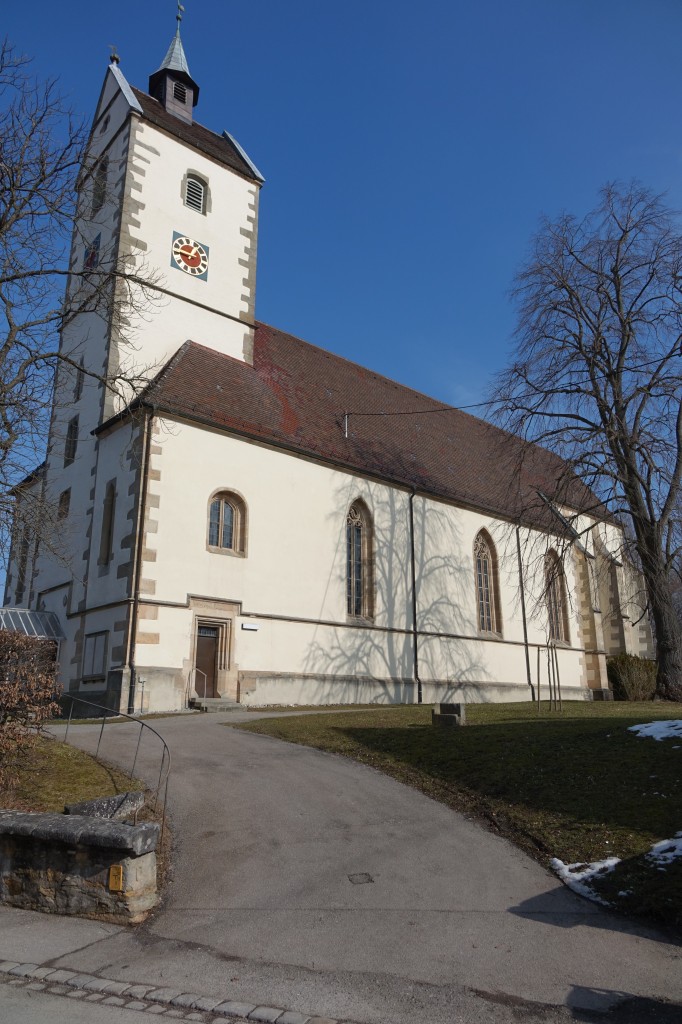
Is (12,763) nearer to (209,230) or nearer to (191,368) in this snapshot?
(191,368)

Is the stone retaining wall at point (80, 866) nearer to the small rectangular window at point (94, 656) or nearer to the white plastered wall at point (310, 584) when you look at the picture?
the white plastered wall at point (310, 584)

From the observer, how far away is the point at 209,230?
25281 millimetres

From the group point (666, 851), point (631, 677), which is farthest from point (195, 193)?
point (666, 851)

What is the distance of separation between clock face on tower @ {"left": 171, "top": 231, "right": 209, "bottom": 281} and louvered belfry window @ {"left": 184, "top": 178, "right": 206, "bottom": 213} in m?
1.50

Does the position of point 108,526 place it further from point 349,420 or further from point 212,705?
point 349,420

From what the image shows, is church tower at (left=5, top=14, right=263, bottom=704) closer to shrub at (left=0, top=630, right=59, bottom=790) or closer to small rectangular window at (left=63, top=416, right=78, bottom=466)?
small rectangular window at (left=63, top=416, right=78, bottom=466)

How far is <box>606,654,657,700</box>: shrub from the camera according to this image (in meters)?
26.7

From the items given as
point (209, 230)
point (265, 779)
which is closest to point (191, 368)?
point (209, 230)

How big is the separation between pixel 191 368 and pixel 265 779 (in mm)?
14445

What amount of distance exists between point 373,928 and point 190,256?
2220 cm

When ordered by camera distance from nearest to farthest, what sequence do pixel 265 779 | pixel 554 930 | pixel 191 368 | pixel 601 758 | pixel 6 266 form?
pixel 554 930 → pixel 601 758 → pixel 265 779 → pixel 6 266 → pixel 191 368

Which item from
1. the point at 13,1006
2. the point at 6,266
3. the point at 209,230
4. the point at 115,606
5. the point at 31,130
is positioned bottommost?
the point at 13,1006

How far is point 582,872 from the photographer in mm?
6727

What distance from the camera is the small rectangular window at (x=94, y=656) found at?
1867 cm
